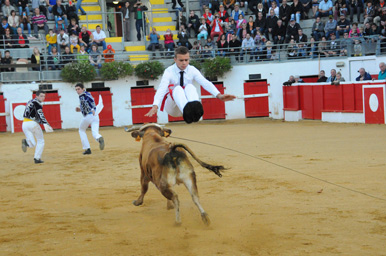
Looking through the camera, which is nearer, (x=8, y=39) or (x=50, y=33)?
(x=8, y=39)

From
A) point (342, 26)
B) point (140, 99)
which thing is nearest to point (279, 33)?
point (342, 26)

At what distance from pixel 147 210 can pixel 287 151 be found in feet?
19.4

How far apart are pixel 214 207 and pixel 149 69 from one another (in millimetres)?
16166

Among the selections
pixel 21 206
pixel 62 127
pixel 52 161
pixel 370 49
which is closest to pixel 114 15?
pixel 62 127

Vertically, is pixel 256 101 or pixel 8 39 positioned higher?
pixel 8 39

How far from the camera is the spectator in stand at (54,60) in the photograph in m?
22.2

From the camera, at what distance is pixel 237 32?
23984 millimetres

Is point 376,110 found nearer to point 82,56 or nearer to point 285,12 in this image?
point 285,12

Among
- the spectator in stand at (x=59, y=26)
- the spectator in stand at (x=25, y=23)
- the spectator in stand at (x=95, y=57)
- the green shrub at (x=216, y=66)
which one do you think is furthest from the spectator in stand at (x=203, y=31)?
the spectator in stand at (x=25, y=23)

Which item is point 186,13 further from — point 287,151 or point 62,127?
point 287,151

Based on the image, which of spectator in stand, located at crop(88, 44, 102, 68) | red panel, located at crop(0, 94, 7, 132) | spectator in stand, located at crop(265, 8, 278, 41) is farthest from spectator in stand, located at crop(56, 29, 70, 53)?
spectator in stand, located at crop(265, 8, 278, 41)

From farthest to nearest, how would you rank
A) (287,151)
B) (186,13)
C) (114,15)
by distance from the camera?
(114,15) → (186,13) → (287,151)

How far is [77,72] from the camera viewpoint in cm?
2175

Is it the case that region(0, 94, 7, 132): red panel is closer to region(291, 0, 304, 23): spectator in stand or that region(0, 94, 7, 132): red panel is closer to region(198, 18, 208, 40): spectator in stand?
region(198, 18, 208, 40): spectator in stand
